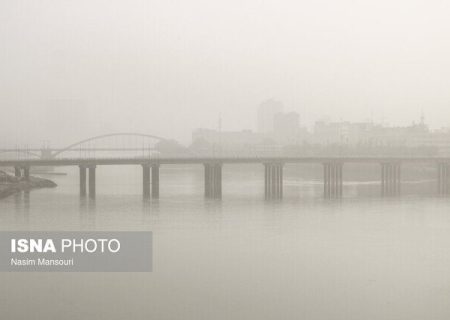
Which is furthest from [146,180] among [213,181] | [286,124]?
[286,124]

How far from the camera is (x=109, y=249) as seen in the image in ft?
67.6

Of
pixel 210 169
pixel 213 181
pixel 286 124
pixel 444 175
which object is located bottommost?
pixel 213 181

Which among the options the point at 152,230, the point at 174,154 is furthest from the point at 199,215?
the point at 174,154

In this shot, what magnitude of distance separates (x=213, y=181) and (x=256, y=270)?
26.5 meters

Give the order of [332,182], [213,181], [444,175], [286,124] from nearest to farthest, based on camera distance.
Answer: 1. [213,181]
2. [332,182]
3. [444,175]
4. [286,124]

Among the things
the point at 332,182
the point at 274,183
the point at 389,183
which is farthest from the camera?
the point at 389,183

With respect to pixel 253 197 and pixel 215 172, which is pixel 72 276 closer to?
pixel 253 197

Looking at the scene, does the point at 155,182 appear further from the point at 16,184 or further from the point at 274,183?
the point at 16,184

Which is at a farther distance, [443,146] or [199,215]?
[443,146]

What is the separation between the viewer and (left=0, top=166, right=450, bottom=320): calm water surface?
1323cm

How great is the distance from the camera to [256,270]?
16.7 m

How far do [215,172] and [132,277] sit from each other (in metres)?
28.0

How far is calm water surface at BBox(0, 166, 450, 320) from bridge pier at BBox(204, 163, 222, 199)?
9.09 metres

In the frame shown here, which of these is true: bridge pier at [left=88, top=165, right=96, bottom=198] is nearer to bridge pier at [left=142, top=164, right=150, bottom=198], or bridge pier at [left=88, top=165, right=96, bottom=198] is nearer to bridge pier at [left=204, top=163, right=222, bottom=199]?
bridge pier at [left=142, top=164, right=150, bottom=198]
